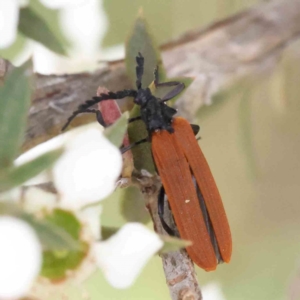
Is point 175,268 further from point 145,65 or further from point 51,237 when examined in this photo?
point 145,65

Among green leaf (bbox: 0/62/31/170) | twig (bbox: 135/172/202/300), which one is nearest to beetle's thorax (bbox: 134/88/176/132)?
twig (bbox: 135/172/202/300)

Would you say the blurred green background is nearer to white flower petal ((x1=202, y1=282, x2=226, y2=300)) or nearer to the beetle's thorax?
white flower petal ((x1=202, y1=282, x2=226, y2=300))

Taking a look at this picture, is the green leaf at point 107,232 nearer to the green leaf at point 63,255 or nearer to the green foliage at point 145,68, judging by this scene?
the green leaf at point 63,255

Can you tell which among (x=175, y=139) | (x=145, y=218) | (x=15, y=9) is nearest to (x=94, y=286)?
(x=145, y=218)

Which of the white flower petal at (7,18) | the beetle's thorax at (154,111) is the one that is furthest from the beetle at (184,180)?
the white flower petal at (7,18)

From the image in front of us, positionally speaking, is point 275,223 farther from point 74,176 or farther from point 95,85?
point 74,176
